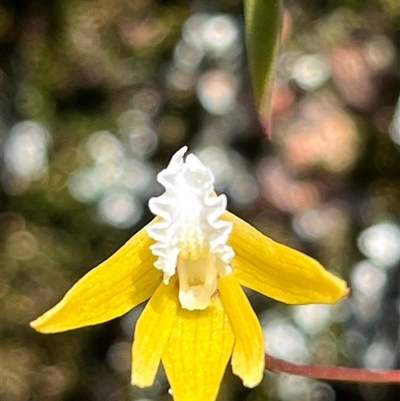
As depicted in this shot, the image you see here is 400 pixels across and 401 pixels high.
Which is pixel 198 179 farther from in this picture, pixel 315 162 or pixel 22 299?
pixel 315 162

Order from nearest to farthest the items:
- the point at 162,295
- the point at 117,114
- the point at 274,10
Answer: the point at 274,10 < the point at 162,295 < the point at 117,114

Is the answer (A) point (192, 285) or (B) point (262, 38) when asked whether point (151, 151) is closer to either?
(A) point (192, 285)

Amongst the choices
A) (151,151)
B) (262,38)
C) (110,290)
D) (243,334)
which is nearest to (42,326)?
(110,290)

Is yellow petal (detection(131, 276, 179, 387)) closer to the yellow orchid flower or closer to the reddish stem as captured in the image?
the yellow orchid flower

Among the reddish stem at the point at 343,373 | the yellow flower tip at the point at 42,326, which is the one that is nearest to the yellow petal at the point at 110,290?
the yellow flower tip at the point at 42,326

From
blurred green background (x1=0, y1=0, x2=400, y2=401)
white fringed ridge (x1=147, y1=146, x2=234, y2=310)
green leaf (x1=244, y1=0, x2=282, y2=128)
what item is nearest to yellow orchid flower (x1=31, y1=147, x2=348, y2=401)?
white fringed ridge (x1=147, y1=146, x2=234, y2=310)

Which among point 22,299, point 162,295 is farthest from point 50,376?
point 162,295

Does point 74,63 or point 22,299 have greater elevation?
point 74,63

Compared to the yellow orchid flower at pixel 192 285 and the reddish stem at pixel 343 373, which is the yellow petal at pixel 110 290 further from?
the reddish stem at pixel 343 373
